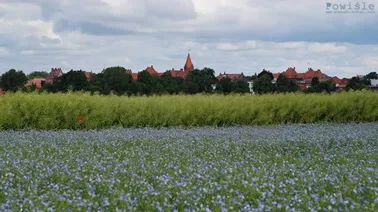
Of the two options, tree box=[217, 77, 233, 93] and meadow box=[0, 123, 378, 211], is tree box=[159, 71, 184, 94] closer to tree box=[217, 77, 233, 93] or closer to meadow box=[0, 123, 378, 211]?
tree box=[217, 77, 233, 93]

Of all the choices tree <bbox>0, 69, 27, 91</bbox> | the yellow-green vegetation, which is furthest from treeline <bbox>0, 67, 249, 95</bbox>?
the yellow-green vegetation

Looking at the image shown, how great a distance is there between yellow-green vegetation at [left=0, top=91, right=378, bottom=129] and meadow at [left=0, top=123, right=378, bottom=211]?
601cm

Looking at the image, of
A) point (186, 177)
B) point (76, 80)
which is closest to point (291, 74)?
point (76, 80)

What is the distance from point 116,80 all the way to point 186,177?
25.6 meters

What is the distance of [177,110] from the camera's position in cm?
1805

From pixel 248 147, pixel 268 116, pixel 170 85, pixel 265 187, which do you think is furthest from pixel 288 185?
pixel 170 85

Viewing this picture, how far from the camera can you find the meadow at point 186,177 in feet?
17.8

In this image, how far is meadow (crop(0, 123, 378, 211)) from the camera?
17.8ft

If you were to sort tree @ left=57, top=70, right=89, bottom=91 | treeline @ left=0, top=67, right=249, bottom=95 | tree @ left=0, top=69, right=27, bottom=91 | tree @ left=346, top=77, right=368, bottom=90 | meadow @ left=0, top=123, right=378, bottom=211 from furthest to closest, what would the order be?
tree @ left=0, top=69, right=27, bottom=91 < tree @ left=57, top=70, right=89, bottom=91 < treeline @ left=0, top=67, right=249, bottom=95 < tree @ left=346, top=77, right=368, bottom=90 < meadow @ left=0, top=123, right=378, bottom=211

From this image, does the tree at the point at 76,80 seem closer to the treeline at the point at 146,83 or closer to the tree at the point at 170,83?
the treeline at the point at 146,83

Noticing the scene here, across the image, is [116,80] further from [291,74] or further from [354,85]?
[291,74]

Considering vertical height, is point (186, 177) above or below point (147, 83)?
below

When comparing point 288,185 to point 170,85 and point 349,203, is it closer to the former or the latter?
point 349,203

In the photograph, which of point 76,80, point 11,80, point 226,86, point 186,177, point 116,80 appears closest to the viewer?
point 186,177
